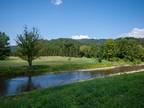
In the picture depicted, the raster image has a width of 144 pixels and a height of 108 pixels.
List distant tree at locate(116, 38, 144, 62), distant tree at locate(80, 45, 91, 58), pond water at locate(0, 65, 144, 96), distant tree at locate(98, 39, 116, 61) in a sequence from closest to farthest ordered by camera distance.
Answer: pond water at locate(0, 65, 144, 96), distant tree at locate(116, 38, 144, 62), distant tree at locate(98, 39, 116, 61), distant tree at locate(80, 45, 91, 58)

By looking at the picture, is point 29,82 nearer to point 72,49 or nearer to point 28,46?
point 28,46

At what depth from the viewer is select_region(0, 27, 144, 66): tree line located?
56.1 metres

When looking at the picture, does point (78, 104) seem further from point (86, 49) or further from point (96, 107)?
point (86, 49)

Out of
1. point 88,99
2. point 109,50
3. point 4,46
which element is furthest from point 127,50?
point 88,99

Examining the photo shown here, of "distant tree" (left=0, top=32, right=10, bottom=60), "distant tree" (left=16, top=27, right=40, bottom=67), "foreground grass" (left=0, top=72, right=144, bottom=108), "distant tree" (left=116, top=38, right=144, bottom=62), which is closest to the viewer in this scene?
"foreground grass" (left=0, top=72, right=144, bottom=108)

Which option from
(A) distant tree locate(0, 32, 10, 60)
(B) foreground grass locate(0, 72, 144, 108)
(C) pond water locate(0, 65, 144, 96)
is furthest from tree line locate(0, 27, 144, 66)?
(B) foreground grass locate(0, 72, 144, 108)

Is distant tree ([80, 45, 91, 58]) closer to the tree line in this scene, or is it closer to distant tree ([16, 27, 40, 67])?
the tree line

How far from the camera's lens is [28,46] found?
182ft

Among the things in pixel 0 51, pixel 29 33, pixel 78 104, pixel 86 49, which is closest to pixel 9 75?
pixel 29 33

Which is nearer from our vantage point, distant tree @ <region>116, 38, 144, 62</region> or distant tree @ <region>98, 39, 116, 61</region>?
distant tree @ <region>116, 38, 144, 62</region>

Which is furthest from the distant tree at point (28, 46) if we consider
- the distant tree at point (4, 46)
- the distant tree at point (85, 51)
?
the distant tree at point (85, 51)

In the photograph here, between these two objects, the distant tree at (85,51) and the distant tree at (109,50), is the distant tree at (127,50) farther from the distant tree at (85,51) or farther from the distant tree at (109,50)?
the distant tree at (85,51)

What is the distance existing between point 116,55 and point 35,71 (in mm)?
51699

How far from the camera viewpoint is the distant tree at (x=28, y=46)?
55.5 m
